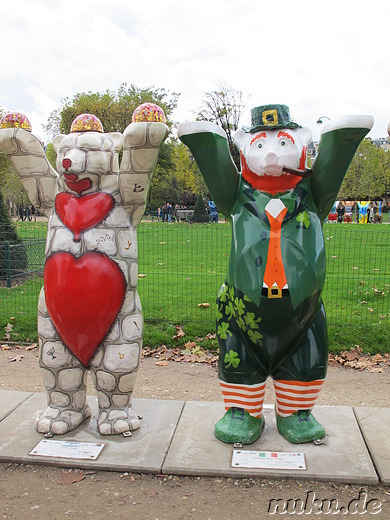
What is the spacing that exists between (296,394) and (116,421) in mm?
1141

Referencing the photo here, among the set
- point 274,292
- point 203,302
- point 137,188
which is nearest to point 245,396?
point 274,292

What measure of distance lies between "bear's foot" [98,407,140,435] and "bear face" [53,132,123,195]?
1403 mm

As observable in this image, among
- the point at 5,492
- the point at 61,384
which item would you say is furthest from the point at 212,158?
the point at 5,492

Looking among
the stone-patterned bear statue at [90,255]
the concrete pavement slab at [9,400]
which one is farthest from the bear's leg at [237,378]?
the concrete pavement slab at [9,400]

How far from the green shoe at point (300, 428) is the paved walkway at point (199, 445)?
46 millimetres

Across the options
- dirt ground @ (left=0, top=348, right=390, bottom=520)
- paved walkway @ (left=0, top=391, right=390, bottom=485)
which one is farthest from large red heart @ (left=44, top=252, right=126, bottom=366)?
dirt ground @ (left=0, top=348, right=390, bottom=520)

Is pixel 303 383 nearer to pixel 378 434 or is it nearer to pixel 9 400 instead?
pixel 378 434

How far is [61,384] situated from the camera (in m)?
3.26

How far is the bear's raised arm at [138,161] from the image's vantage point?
9.78 ft

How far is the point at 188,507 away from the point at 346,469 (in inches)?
36.4

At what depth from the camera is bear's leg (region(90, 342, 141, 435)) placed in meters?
3.17

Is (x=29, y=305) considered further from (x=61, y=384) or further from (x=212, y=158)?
(x=212, y=158)

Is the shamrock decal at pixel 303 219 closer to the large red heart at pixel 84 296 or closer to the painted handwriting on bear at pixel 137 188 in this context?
the painted handwriting on bear at pixel 137 188

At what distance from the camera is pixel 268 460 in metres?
2.96
